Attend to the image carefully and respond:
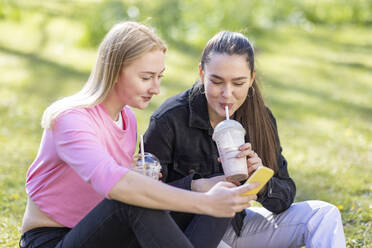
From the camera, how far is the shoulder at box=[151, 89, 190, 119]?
3045 millimetres

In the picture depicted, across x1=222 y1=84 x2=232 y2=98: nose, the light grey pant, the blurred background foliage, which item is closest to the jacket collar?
x1=222 y1=84 x2=232 y2=98: nose

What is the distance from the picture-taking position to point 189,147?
3104mm

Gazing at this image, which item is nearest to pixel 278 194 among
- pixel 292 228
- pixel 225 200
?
pixel 292 228

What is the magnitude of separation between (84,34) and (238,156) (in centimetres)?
647

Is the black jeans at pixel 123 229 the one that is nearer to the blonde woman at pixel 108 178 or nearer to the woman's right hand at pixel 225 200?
the blonde woman at pixel 108 178

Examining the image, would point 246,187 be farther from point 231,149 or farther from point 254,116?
point 254,116

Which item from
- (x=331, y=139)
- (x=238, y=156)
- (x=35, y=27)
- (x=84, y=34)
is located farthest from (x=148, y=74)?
(x=35, y=27)

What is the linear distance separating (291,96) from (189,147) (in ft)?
13.9

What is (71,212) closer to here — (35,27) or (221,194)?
(221,194)

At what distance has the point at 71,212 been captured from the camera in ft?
8.74

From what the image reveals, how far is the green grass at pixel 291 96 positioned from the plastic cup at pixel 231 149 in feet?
2.85

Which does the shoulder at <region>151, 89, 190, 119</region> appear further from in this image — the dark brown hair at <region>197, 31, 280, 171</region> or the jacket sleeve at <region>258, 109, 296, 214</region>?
the jacket sleeve at <region>258, 109, 296, 214</region>

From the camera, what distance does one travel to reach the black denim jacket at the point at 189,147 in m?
3.00

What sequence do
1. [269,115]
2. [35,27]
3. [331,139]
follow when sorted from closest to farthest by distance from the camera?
[269,115] → [331,139] → [35,27]
